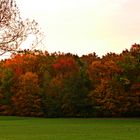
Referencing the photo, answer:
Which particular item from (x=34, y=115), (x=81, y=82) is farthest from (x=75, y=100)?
(x=34, y=115)

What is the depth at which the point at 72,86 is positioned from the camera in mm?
96375

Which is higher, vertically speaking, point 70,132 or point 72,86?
point 72,86

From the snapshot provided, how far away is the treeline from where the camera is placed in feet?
284

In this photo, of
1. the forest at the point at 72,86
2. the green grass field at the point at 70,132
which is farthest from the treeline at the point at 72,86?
the green grass field at the point at 70,132

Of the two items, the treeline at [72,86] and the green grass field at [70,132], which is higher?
the treeline at [72,86]

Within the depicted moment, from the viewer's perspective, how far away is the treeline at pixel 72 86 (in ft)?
284

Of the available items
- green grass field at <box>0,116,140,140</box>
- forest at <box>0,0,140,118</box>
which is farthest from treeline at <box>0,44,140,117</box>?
green grass field at <box>0,116,140,140</box>

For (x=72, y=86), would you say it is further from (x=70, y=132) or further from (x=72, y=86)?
(x=70, y=132)

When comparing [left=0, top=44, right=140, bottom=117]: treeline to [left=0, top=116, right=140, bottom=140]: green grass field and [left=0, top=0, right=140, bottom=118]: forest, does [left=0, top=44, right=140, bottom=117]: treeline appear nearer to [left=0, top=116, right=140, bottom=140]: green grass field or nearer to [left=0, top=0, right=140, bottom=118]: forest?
[left=0, top=0, right=140, bottom=118]: forest

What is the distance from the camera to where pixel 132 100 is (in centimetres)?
8506

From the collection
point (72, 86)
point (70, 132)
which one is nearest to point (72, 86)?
point (72, 86)

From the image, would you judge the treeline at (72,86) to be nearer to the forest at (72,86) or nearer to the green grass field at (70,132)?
the forest at (72,86)

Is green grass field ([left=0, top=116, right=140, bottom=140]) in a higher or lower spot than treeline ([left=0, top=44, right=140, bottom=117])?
lower

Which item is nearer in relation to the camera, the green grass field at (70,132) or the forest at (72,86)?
the green grass field at (70,132)
